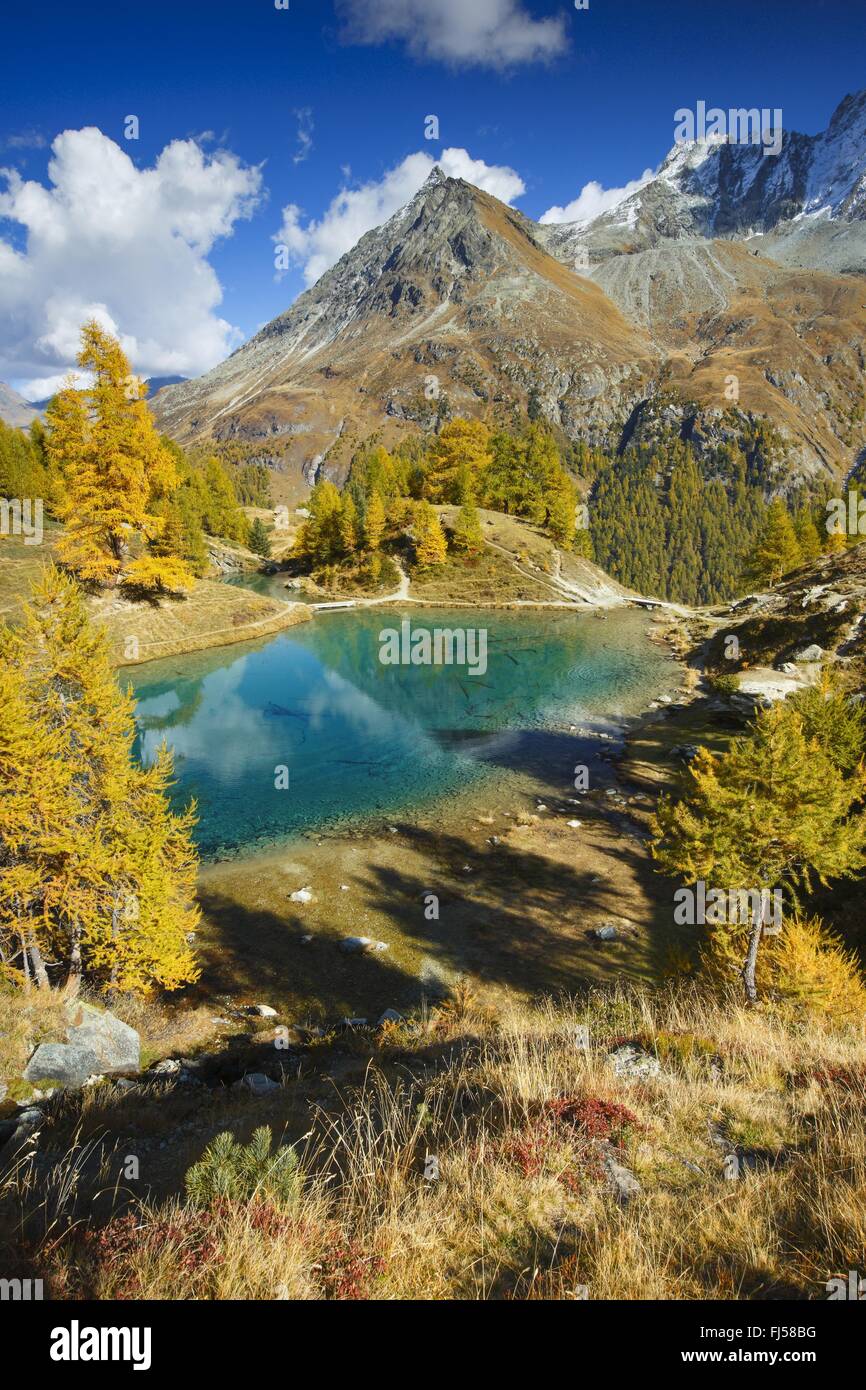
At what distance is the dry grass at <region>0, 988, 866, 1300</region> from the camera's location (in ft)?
16.1

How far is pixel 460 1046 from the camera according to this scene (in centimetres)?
1225

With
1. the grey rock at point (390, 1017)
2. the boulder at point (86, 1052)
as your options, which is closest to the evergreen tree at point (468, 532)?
the grey rock at point (390, 1017)

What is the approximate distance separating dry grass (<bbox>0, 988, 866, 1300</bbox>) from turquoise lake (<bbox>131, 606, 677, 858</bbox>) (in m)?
21.8

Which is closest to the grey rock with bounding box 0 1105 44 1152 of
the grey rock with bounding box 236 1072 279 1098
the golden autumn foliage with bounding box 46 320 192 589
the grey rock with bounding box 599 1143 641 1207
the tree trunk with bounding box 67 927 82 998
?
the grey rock with bounding box 236 1072 279 1098

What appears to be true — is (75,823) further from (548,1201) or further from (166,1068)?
(548,1201)

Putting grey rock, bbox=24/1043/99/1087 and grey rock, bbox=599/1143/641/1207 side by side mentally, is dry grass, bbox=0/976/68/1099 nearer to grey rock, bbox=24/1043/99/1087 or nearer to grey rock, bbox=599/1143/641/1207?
grey rock, bbox=24/1043/99/1087

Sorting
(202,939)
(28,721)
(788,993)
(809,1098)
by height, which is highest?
(28,721)
